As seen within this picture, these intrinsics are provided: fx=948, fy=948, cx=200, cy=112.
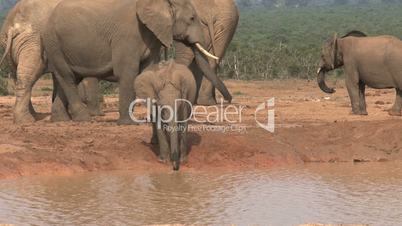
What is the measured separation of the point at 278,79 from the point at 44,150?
18.1 meters

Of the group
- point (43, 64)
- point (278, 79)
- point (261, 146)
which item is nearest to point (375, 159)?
point (261, 146)

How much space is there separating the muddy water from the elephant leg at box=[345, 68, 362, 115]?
13.4 feet

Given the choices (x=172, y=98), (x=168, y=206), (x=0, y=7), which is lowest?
(x=168, y=206)

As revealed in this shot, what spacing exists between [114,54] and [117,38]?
23cm

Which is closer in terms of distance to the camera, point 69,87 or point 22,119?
point 69,87

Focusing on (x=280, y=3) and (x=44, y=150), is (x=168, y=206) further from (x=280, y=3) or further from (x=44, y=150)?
(x=280, y=3)

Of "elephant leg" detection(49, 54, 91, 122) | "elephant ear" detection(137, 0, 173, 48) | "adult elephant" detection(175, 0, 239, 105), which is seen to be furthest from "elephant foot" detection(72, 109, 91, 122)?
"adult elephant" detection(175, 0, 239, 105)

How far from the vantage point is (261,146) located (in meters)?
12.7

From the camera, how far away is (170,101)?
38.6 ft

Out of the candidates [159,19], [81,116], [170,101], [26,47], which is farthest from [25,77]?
[170,101]

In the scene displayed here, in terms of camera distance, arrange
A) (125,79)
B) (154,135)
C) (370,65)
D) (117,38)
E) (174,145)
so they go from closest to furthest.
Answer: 1. (174,145)
2. (154,135)
3. (125,79)
4. (117,38)
5. (370,65)

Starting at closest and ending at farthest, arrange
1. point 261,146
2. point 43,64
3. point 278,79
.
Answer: point 261,146, point 43,64, point 278,79

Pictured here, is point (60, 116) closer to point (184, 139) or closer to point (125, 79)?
point (125, 79)

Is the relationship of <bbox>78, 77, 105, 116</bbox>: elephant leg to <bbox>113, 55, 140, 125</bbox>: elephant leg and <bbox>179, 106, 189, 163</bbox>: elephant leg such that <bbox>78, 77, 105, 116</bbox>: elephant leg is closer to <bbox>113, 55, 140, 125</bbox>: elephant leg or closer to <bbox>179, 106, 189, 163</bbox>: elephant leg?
<bbox>113, 55, 140, 125</bbox>: elephant leg
